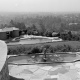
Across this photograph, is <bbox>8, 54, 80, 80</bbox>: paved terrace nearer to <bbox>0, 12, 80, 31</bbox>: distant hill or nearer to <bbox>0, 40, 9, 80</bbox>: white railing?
<bbox>0, 40, 9, 80</bbox>: white railing

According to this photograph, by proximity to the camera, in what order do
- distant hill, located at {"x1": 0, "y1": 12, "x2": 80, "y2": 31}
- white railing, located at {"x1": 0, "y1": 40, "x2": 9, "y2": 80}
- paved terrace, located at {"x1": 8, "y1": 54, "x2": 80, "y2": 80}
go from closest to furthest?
white railing, located at {"x1": 0, "y1": 40, "x2": 9, "y2": 80}, paved terrace, located at {"x1": 8, "y1": 54, "x2": 80, "y2": 80}, distant hill, located at {"x1": 0, "y1": 12, "x2": 80, "y2": 31}

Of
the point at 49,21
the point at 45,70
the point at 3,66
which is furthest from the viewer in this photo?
the point at 49,21

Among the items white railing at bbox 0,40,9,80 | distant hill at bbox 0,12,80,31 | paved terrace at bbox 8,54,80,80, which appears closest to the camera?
white railing at bbox 0,40,9,80

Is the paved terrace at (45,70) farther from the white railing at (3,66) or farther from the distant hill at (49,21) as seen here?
the distant hill at (49,21)

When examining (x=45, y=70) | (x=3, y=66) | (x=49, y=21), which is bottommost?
(x=49, y=21)

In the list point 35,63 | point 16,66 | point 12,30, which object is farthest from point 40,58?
point 12,30

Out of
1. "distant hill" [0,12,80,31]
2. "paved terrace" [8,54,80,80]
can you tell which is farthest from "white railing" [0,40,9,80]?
"distant hill" [0,12,80,31]

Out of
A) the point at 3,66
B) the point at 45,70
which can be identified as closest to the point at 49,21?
the point at 45,70

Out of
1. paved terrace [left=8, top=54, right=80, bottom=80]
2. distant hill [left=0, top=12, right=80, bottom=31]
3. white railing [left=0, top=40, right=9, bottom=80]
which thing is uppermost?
white railing [left=0, top=40, right=9, bottom=80]

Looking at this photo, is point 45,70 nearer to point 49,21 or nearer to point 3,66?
point 3,66

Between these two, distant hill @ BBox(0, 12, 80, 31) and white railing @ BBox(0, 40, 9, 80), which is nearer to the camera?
white railing @ BBox(0, 40, 9, 80)

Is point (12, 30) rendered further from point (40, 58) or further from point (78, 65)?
point (78, 65)

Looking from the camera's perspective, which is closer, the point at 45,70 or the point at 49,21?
the point at 45,70

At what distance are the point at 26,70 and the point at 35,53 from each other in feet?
8.69
